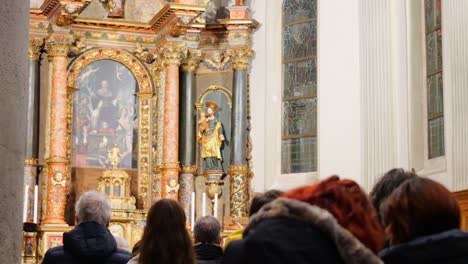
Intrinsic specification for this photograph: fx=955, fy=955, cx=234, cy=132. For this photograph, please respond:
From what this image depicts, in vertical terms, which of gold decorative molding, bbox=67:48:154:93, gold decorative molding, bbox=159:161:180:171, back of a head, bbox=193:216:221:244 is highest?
gold decorative molding, bbox=67:48:154:93

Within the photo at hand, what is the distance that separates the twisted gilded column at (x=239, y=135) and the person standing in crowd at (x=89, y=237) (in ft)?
41.1

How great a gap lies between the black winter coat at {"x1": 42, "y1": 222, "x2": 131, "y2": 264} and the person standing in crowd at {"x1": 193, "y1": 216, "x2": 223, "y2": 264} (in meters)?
0.78

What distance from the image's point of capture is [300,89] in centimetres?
1856

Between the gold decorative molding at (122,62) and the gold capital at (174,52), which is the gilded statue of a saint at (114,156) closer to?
the gold decorative molding at (122,62)

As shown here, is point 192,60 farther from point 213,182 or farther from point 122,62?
point 213,182

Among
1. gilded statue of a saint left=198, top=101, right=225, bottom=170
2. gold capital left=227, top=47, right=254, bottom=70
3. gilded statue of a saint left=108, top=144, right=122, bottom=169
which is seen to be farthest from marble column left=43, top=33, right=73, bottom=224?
gold capital left=227, top=47, right=254, bottom=70

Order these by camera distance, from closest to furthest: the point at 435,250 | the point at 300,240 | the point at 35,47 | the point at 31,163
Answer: the point at 300,240, the point at 435,250, the point at 31,163, the point at 35,47

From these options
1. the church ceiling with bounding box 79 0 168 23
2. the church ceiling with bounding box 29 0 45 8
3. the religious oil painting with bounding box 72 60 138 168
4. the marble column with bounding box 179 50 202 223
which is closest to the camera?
the church ceiling with bounding box 29 0 45 8

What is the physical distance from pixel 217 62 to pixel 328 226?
1568 cm

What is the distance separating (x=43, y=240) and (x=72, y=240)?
38.1 feet

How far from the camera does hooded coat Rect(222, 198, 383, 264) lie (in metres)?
2.77

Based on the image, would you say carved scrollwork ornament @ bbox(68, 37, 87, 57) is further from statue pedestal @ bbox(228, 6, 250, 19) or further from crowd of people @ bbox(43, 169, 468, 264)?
crowd of people @ bbox(43, 169, 468, 264)

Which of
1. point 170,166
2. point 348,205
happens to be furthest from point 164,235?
point 170,166

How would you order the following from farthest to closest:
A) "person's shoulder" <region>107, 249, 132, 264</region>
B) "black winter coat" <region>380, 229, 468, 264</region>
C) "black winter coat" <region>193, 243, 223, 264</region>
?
1. "black winter coat" <region>193, 243, 223, 264</region>
2. "person's shoulder" <region>107, 249, 132, 264</region>
3. "black winter coat" <region>380, 229, 468, 264</region>
